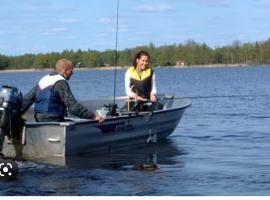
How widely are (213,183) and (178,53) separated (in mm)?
95323

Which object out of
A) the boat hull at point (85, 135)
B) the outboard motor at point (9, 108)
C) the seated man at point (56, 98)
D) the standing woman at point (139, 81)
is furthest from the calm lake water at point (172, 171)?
the standing woman at point (139, 81)

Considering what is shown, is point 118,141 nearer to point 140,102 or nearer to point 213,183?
point 140,102

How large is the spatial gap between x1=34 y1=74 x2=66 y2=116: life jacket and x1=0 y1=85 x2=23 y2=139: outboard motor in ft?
1.42

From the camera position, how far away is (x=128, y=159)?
34.0 feet

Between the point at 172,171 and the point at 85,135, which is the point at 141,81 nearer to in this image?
the point at 85,135

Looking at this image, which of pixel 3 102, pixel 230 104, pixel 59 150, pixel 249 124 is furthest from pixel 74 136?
pixel 230 104

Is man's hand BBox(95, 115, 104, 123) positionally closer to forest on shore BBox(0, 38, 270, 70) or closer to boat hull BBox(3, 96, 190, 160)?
boat hull BBox(3, 96, 190, 160)

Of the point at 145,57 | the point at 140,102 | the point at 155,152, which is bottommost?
the point at 155,152

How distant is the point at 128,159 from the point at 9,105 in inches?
101

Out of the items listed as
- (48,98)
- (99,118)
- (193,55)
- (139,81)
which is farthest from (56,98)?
(193,55)

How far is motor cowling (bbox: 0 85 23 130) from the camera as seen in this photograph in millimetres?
8492

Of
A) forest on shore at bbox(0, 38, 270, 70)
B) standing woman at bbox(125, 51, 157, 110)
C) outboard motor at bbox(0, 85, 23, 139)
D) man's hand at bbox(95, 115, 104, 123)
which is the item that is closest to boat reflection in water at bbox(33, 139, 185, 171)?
man's hand at bbox(95, 115, 104, 123)

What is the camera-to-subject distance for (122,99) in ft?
46.2

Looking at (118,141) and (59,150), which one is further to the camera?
(118,141)
